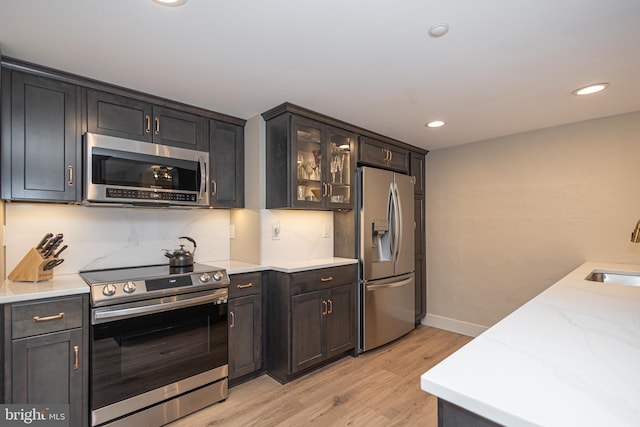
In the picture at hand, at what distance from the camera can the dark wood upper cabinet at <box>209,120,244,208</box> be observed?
2818 mm

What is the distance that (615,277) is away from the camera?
2455 millimetres

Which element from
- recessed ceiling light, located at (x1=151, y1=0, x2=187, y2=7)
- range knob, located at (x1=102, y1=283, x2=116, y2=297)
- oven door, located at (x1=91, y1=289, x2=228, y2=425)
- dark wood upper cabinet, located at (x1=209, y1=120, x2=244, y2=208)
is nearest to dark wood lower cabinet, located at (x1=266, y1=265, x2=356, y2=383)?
oven door, located at (x1=91, y1=289, x2=228, y2=425)

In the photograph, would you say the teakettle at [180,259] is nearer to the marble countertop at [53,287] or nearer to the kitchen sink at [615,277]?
the marble countertop at [53,287]

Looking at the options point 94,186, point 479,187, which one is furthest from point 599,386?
point 479,187

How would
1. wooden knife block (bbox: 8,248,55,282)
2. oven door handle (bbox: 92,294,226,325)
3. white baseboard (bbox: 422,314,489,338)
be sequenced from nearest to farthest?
1. oven door handle (bbox: 92,294,226,325)
2. wooden knife block (bbox: 8,248,55,282)
3. white baseboard (bbox: 422,314,489,338)

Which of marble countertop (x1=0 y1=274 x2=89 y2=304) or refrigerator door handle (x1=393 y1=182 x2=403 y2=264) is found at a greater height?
refrigerator door handle (x1=393 y1=182 x2=403 y2=264)

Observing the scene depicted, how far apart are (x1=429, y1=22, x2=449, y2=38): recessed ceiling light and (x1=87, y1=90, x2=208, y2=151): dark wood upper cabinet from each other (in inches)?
75.9

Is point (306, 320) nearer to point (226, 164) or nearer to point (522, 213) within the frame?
point (226, 164)

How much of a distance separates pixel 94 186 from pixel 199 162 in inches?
29.9

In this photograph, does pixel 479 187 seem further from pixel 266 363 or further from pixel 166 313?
pixel 166 313

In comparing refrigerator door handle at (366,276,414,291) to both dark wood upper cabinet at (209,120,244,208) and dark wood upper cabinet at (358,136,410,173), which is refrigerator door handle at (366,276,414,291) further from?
dark wood upper cabinet at (209,120,244,208)

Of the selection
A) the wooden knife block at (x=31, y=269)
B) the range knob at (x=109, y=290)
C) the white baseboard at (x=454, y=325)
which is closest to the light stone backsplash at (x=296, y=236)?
the range knob at (x=109, y=290)

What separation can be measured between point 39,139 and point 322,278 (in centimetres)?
222

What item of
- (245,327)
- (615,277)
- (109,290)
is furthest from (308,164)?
(615,277)
